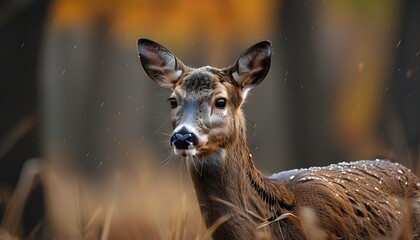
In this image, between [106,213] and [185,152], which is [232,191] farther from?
[106,213]

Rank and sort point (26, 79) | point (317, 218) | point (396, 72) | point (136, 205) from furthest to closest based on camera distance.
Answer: point (396, 72) < point (26, 79) < point (136, 205) < point (317, 218)

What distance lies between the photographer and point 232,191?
6152mm

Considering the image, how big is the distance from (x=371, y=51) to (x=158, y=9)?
237cm

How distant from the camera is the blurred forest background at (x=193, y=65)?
420 inches

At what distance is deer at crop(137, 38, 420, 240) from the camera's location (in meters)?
6.04

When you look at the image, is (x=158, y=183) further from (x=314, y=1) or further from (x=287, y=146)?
(x=314, y=1)

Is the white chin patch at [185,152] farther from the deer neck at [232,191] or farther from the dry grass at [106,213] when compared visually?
the deer neck at [232,191]

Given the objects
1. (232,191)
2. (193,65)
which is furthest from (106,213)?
(193,65)

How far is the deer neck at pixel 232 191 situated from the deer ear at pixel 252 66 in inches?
14.1

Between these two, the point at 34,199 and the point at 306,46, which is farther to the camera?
the point at 306,46

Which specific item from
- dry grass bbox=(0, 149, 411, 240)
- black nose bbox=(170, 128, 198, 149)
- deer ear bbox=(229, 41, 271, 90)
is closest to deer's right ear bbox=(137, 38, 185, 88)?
deer ear bbox=(229, 41, 271, 90)

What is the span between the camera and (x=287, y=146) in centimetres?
1180

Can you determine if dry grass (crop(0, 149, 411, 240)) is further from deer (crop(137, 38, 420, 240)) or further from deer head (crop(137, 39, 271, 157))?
deer head (crop(137, 39, 271, 157))

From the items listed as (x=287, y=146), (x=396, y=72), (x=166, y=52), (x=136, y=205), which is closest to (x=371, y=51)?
(x=396, y=72)
